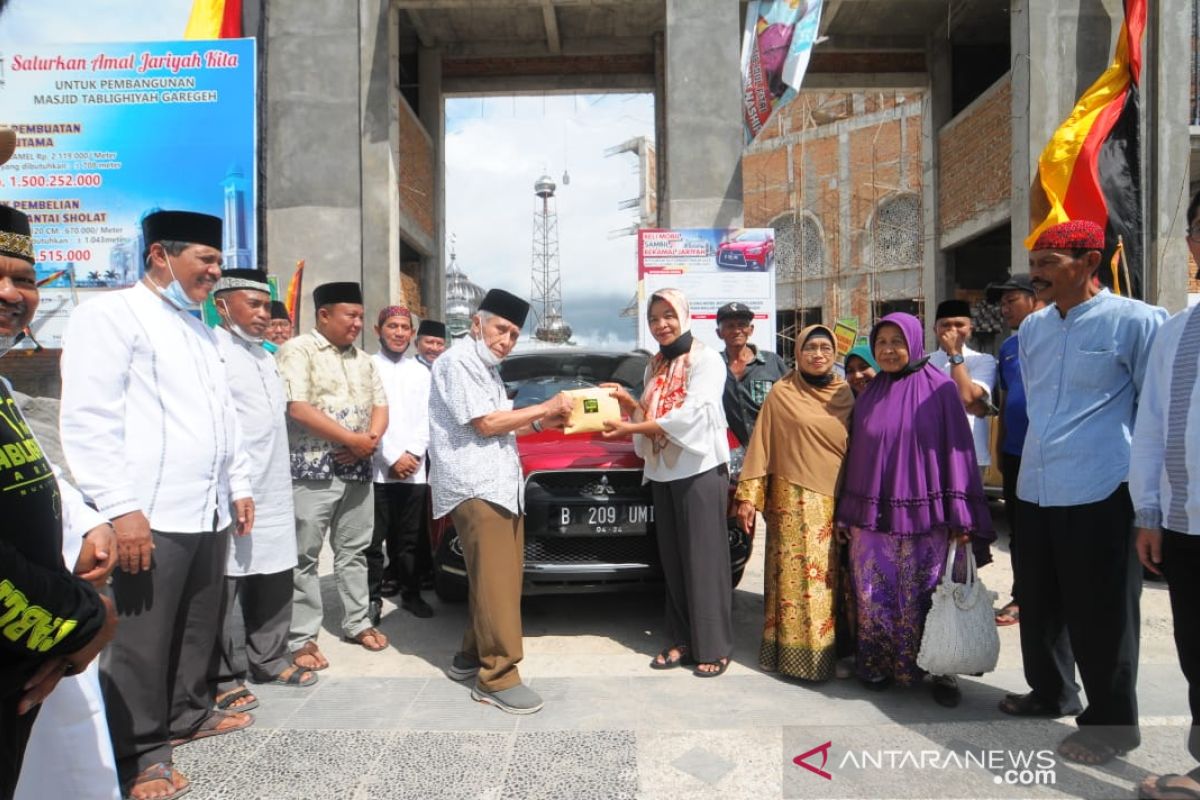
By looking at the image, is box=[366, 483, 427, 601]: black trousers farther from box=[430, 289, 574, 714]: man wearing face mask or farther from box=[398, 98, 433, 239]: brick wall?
box=[398, 98, 433, 239]: brick wall

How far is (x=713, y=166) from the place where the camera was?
970cm

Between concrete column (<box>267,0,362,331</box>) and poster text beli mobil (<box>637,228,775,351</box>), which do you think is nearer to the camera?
poster text beli mobil (<box>637,228,775,351</box>)

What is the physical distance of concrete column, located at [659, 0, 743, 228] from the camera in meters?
9.69

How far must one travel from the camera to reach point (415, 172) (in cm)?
1242

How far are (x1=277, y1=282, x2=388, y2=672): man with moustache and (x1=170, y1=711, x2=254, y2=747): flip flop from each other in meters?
0.56

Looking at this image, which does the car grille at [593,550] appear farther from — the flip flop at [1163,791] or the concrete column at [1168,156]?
the concrete column at [1168,156]

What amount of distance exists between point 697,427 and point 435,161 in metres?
11.4

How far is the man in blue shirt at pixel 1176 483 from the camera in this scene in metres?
2.47

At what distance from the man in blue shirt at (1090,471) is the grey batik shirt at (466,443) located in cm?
220

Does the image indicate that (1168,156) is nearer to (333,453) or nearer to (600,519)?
(600,519)

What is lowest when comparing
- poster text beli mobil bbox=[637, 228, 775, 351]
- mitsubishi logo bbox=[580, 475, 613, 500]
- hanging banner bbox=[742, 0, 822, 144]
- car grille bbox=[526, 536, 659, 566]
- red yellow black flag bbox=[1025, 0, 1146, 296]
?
car grille bbox=[526, 536, 659, 566]

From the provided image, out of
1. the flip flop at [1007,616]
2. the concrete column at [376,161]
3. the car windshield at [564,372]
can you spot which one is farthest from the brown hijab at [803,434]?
the concrete column at [376,161]

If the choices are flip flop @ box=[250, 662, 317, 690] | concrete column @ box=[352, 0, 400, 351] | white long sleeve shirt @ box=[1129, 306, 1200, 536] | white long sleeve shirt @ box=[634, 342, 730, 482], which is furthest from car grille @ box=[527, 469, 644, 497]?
concrete column @ box=[352, 0, 400, 351]

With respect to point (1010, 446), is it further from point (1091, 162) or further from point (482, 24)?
point (482, 24)
